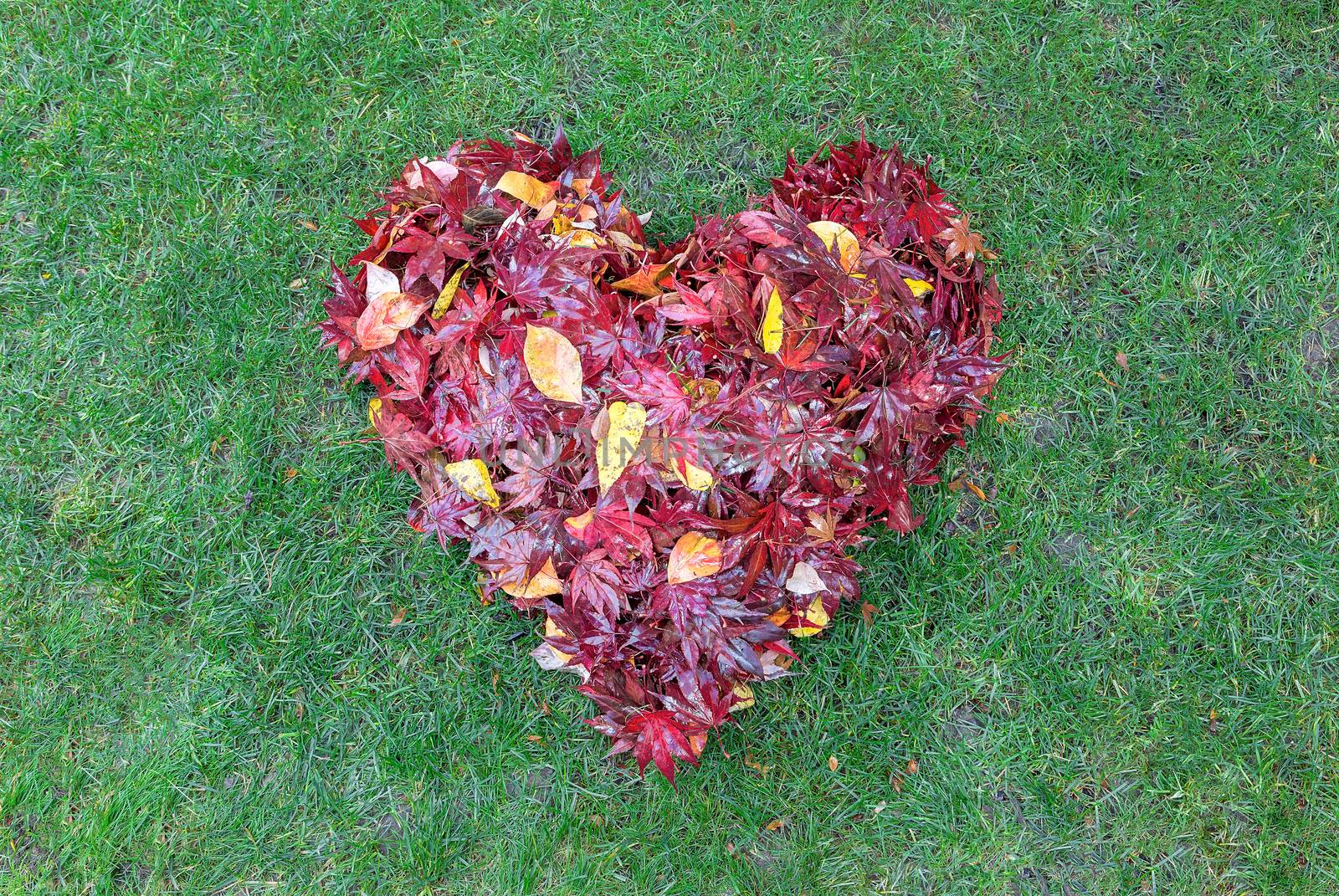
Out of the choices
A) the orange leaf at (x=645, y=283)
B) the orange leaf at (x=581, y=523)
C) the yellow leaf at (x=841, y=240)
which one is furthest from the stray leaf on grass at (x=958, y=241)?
the orange leaf at (x=581, y=523)

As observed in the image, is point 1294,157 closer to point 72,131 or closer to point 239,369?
point 239,369

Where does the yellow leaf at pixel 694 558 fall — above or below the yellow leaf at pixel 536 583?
above

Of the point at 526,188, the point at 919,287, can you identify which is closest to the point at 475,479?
the point at 526,188

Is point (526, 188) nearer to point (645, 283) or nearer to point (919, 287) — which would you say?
point (645, 283)

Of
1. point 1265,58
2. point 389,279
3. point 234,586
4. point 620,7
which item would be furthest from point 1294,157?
point 234,586

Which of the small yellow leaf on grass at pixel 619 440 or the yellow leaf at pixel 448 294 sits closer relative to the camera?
the small yellow leaf on grass at pixel 619 440

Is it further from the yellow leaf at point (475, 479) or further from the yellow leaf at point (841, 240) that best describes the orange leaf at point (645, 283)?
the yellow leaf at point (475, 479)

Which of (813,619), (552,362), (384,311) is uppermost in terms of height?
(552,362)
